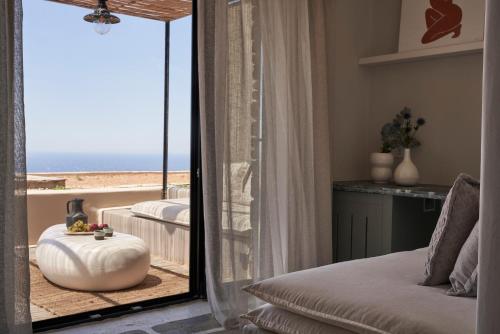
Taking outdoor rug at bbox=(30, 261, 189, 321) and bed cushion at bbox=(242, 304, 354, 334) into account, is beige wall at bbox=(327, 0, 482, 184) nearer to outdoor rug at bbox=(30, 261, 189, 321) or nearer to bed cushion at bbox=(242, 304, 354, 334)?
outdoor rug at bbox=(30, 261, 189, 321)

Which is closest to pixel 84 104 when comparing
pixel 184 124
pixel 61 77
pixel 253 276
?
pixel 61 77

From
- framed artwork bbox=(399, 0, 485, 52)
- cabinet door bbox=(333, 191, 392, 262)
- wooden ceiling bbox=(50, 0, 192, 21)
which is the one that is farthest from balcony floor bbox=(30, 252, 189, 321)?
framed artwork bbox=(399, 0, 485, 52)

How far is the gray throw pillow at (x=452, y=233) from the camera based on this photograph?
6.54 ft

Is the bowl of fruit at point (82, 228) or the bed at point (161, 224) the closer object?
the bowl of fruit at point (82, 228)

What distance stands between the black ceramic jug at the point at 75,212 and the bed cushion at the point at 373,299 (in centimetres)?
258

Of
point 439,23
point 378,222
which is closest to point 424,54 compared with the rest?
point 439,23

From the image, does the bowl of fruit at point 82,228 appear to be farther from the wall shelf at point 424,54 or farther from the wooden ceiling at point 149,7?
the wall shelf at point 424,54

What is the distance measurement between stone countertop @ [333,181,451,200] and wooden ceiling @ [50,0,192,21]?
1.68 m

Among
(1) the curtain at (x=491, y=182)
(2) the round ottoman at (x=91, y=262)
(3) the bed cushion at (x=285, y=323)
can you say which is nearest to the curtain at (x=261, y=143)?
(2) the round ottoman at (x=91, y=262)

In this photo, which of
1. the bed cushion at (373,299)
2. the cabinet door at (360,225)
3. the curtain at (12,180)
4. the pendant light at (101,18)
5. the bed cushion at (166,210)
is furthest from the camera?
the bed cushion at (166,210)

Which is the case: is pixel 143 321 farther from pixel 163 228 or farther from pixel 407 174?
pixel 407 174

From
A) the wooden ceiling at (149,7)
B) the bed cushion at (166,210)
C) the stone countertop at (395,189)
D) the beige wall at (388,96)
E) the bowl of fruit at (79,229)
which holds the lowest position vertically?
the bowl of fruit at (79,229)

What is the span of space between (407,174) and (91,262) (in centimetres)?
226

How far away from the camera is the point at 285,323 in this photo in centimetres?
188
